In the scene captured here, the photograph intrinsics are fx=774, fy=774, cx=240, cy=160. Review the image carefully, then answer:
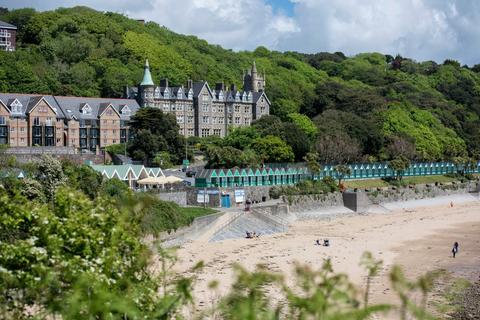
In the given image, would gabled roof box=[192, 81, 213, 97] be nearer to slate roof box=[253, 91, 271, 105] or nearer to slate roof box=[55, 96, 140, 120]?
slate roof box=[253, 91, 271, 105]

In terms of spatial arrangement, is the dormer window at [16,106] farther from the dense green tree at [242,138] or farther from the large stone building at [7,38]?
the large stone building at [7,38]

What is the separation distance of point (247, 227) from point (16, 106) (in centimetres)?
3027

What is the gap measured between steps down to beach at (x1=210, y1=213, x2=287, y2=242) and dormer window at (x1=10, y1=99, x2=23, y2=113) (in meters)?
28.6

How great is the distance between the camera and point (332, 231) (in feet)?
163

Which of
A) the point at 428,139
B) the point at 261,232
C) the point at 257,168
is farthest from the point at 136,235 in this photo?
the point at 428,139

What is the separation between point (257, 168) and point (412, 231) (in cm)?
1330

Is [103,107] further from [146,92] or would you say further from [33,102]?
[146,92]

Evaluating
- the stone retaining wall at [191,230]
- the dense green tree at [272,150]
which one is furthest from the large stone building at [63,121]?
the stone retaining wall at [191,230]

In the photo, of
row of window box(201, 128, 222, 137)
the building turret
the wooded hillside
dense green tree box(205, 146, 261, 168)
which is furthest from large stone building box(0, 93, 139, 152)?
dense green tree box(205, 146, 261, 168)

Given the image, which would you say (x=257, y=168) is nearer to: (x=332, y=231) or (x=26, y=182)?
(x=332, y=231)

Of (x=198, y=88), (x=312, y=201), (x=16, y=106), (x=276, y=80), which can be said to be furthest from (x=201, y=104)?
(x=276, y=80)

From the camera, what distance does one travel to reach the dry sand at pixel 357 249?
111ft

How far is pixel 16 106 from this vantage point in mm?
67188

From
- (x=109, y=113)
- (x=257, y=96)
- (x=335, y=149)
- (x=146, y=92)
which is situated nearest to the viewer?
(x=335, y=149)
